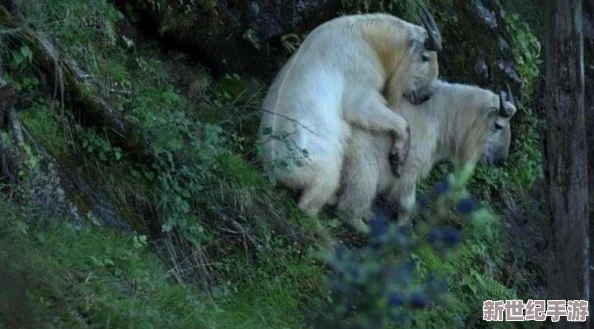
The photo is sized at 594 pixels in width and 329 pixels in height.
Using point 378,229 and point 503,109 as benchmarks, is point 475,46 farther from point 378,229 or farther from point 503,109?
point 378,229

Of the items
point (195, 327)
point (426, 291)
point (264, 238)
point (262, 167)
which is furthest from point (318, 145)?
point (426, 291)

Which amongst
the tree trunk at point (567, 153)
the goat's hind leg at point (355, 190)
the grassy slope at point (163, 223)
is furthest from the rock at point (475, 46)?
the tree trunk at point (567, 153)

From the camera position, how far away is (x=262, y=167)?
31.6ft

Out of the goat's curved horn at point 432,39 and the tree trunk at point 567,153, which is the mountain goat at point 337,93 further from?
the tree trunk at point 567,153

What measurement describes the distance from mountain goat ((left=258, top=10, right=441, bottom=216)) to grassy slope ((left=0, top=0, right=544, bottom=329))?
279 mm

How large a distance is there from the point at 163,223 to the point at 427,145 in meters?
3.16

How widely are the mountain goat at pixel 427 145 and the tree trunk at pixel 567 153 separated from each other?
178 centimetres

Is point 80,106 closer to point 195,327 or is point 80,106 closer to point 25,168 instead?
point 25,168

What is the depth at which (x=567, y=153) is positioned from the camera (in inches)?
336

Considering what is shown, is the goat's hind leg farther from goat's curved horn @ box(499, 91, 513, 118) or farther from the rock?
the rock

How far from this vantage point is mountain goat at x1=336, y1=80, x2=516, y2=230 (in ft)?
33.3

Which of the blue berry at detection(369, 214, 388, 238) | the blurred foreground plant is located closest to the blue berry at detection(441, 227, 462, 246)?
the blurred foreground plant

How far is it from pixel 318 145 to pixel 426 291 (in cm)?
604

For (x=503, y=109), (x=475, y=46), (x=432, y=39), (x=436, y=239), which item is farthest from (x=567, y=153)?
(x=436, y=239)
